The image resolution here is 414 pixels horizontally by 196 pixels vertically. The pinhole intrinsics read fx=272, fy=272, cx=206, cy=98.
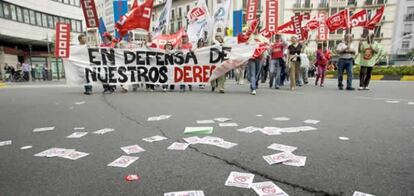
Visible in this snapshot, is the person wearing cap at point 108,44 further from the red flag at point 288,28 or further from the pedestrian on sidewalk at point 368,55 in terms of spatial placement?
the red flag at point 288,28

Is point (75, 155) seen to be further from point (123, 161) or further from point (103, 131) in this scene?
point (103, 131)

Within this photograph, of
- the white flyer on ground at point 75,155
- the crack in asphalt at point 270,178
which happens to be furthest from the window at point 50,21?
the crack in asphalt at point 270,178

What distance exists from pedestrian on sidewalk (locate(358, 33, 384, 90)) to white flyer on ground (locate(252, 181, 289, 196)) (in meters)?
8.71

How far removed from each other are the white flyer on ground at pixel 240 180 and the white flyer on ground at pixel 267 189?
0.06m

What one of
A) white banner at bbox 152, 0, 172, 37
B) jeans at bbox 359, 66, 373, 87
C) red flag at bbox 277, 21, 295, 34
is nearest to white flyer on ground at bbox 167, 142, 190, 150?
jeans at bbox 359, 66, 373, 87

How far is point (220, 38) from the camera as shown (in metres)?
8.84

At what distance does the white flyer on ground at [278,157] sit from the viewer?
8.19ft

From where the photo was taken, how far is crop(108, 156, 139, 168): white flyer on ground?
247 cm

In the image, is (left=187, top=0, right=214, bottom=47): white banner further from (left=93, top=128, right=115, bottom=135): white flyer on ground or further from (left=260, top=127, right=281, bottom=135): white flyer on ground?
(left=260, top=127, right=281, bottom=135): white flyer on ground

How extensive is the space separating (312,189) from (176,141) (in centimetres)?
168

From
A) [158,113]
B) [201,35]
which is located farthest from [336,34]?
[158,113]

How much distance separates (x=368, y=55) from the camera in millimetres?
9039

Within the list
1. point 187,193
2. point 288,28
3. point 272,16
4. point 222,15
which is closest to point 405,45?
point 288,28

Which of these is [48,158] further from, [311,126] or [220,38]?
[220,38]
